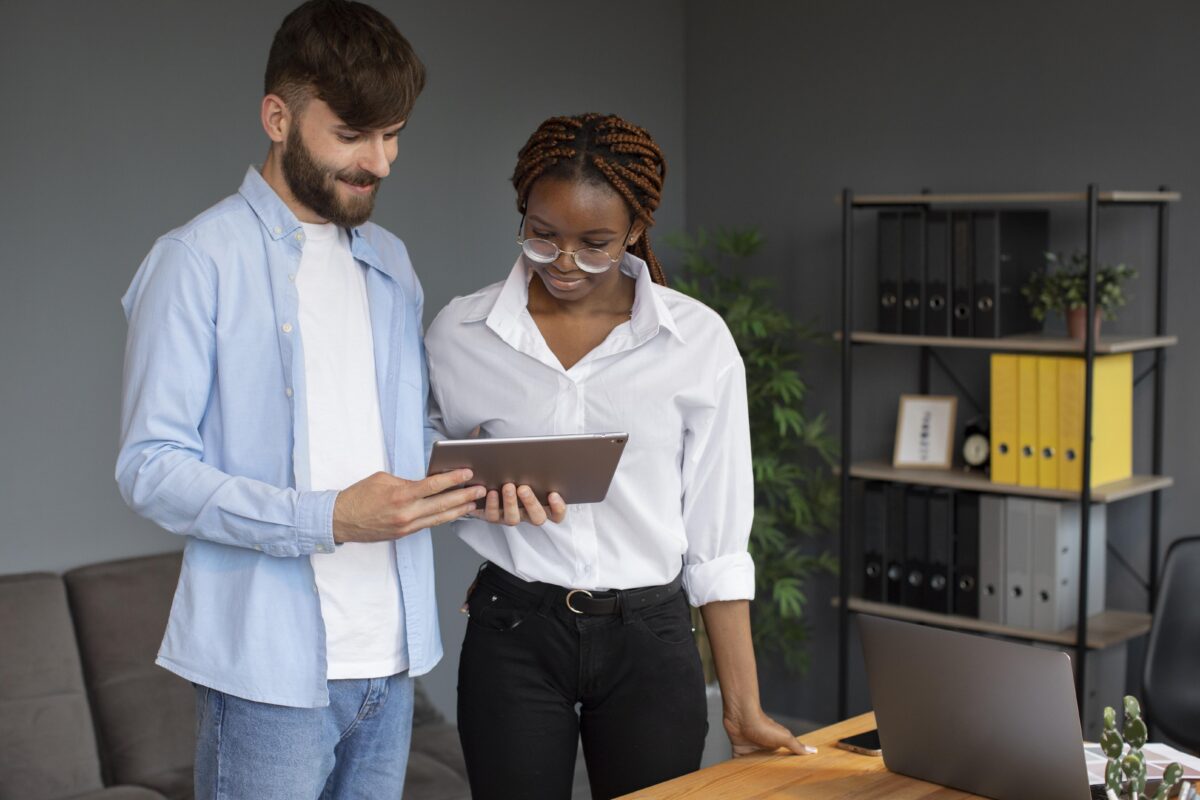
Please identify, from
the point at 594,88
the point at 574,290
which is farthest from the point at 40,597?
the point at 594,88

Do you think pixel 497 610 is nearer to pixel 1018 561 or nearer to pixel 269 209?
pixel 269 209

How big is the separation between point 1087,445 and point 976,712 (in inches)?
85.4

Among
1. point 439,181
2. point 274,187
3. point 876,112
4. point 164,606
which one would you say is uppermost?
point 876,112

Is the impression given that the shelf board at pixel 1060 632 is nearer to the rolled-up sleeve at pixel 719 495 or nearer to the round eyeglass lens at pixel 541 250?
the rolled-up sleeve at pixel 719 495

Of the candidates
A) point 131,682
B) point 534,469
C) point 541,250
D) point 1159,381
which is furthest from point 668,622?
point 1159,381

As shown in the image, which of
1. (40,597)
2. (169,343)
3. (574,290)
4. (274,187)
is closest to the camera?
(169,343)

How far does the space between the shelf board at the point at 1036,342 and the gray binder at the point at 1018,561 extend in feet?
1.53

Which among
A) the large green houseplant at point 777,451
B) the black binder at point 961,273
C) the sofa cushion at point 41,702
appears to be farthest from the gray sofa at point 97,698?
the black binder at point 961,273

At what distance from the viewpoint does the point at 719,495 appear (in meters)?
1.99

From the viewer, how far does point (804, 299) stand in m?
4.69

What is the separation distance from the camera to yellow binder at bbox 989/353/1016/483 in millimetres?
3824

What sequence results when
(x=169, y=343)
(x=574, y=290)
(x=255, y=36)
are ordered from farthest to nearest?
(x=255, y=36)
(x=574, y=290)
(x=169, y=343)

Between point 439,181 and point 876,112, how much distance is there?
153 cm

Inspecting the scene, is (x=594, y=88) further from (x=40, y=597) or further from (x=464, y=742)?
(x=464, y=742)
